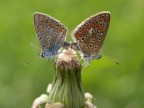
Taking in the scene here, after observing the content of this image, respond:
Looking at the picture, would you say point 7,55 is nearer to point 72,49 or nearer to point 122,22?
point 122,22

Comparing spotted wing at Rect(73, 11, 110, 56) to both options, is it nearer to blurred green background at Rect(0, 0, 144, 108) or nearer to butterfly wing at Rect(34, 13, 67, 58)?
butterfly wing at Rect(34, 13, 67, 58)

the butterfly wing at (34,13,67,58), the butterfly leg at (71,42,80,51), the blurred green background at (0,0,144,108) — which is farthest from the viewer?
the blurred green background at (0,0,144,108)

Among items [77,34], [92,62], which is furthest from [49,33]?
[92,62]

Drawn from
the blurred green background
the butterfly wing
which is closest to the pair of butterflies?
the butterfly wing

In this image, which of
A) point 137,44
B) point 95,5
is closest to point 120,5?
point 95,5

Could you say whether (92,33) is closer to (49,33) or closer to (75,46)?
(75,46)

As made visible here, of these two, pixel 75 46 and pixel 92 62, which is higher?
pixel 92 62

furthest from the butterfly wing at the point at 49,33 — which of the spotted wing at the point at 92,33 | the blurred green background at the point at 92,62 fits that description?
the blurred green background at the point at 92,62

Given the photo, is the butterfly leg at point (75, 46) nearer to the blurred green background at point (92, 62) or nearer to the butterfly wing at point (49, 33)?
the butterfly wing at point (49, 33)

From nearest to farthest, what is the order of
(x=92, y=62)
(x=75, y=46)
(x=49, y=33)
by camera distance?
(x=49, y=33), (x=75, y=46), (x=92, y=62)
